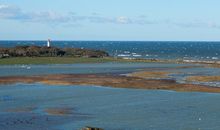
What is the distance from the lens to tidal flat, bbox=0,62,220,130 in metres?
30.0

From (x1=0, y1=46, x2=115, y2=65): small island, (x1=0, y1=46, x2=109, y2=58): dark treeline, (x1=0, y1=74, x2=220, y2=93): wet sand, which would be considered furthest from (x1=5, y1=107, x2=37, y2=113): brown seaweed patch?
(x1=0, y1=46, x2=109, y2=58): dark treeline

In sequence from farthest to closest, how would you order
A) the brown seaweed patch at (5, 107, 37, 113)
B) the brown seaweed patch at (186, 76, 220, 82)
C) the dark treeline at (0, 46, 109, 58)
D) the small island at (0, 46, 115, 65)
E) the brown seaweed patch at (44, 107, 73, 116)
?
the dark treeline at (0, 46, 109, 58)
the small island at (0, 46, 115, 65)
the brown seaweed patch at (186, 76, 220, 82)
the brown seaweed patch at (5, 107, 37, 113)
the brown seaweed patch at (44, 107, 73, 116)

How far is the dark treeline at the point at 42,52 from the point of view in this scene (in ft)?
327

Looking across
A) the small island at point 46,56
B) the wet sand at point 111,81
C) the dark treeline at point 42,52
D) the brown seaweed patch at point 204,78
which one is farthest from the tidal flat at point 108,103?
the dark treeline at point 42,52

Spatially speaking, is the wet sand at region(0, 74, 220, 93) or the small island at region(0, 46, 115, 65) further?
the small island at region(0, 46, 115, 65)

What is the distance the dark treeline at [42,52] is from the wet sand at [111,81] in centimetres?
3790

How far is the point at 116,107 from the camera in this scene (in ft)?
119

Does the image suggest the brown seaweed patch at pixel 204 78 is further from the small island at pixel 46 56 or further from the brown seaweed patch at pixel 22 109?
the small island at pixel 46 56

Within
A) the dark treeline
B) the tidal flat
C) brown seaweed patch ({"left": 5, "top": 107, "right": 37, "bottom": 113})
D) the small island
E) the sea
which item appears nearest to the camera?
the sea

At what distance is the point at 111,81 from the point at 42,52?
5071 cm

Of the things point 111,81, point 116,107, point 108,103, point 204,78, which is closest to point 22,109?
point 116,107

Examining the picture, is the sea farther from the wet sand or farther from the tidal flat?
the wet sand

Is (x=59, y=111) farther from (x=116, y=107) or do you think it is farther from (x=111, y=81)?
(x=111, y=81)

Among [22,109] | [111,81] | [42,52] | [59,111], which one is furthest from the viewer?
[42,52]
